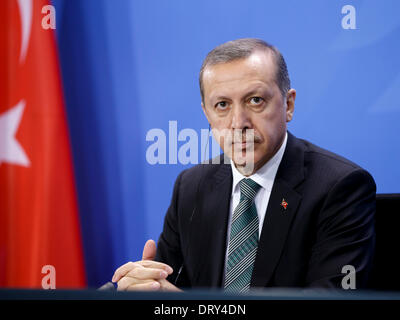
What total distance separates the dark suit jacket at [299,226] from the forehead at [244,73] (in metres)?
0.26

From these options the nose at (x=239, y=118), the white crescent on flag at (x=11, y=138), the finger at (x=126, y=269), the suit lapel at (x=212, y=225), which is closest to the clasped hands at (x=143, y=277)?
the finger at (x=126, y=269)

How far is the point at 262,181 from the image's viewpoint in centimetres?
133

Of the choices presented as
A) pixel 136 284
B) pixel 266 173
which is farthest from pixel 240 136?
pixel 136 284

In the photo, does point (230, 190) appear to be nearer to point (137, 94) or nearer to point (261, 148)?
point (261, 148)

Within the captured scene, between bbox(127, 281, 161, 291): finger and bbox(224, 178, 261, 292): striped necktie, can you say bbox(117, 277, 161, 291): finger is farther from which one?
bbox(224, 178, 261, 292): striped necktie

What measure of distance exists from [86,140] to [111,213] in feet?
0.95

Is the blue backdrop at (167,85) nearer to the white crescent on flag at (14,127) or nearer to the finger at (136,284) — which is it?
the white crescent on flag at (14,127)

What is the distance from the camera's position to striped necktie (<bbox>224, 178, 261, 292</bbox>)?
1.21m

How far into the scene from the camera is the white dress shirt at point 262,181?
1.30m

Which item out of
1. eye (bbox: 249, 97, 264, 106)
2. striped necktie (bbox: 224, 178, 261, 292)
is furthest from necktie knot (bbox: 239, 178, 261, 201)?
eye (bbox: 249, 97, 264, 106)

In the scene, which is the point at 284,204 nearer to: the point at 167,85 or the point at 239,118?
the point at 239,118
